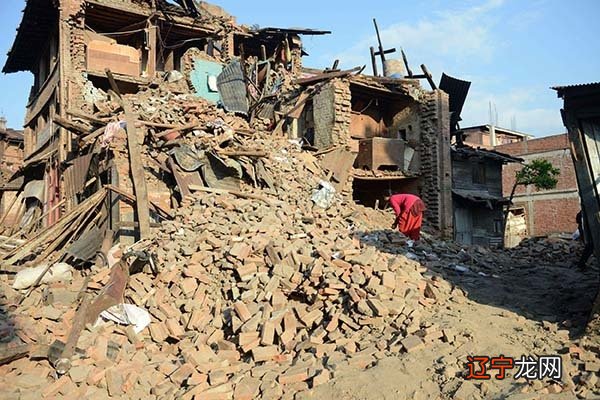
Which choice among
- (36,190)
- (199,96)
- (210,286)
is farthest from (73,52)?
(210,286)

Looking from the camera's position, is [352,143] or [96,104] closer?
[96,104]

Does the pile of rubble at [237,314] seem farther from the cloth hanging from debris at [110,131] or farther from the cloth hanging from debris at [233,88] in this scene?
the cloth hanging from debris at [233,88]

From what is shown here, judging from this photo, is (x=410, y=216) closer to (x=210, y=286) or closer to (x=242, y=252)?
(x=242, y=252)

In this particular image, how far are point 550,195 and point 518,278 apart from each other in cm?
2169

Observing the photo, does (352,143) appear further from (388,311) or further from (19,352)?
(19,352)

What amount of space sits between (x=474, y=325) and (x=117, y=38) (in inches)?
615

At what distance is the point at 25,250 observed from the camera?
8617 mm

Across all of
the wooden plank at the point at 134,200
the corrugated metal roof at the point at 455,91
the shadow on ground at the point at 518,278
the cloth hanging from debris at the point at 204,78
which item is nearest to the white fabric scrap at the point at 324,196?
the shadow on ground at the point at 518,278

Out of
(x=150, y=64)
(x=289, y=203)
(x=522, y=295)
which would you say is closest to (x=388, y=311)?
(x=522, y=295)

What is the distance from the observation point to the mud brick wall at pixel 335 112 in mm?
13758

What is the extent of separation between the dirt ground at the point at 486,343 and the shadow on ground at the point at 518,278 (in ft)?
0.05

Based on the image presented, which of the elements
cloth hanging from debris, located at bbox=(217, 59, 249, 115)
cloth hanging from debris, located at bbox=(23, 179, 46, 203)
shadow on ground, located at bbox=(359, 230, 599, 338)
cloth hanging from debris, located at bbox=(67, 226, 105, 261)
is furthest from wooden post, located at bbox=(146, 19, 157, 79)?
shadow on ground, located at bbox=(359, 230, 599, 338)

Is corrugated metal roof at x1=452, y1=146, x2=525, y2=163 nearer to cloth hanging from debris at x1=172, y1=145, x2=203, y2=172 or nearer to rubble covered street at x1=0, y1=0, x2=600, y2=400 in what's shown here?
rubble covered street at x1=0, y1=0, x2=600, y2=400

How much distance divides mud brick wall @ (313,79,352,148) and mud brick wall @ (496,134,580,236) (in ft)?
55.3
